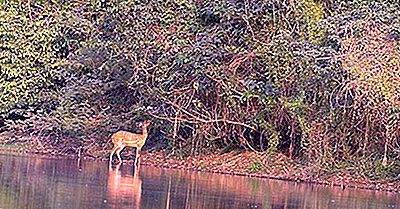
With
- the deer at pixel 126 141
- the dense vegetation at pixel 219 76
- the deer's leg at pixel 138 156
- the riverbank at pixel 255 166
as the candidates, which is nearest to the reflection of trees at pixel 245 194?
the riverbank at pixel 255 166

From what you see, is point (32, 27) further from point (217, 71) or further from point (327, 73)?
point (327, 73)

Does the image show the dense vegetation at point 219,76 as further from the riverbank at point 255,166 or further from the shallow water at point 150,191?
the shallow water at point 150,191

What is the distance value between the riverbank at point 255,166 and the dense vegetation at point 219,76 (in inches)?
9.3

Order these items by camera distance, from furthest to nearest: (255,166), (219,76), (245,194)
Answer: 1. (255,166)
2. (219,76)
3. (245,194)

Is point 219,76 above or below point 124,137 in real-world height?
above

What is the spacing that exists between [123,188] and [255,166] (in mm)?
5598

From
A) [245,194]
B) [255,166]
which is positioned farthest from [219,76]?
[245,194]

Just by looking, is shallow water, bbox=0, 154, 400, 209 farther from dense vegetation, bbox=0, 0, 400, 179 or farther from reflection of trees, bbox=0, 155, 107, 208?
dense vegetation, bbox=0, 0, 400, 179

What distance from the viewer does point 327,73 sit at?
17.6m

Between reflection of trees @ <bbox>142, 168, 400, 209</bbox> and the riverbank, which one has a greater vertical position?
the riverbank

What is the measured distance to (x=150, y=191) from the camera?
14.3 meters

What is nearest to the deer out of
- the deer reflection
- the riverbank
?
the riverbank

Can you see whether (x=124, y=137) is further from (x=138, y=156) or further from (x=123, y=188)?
(x=123, y=188)

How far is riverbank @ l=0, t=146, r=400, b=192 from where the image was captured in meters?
17.9
